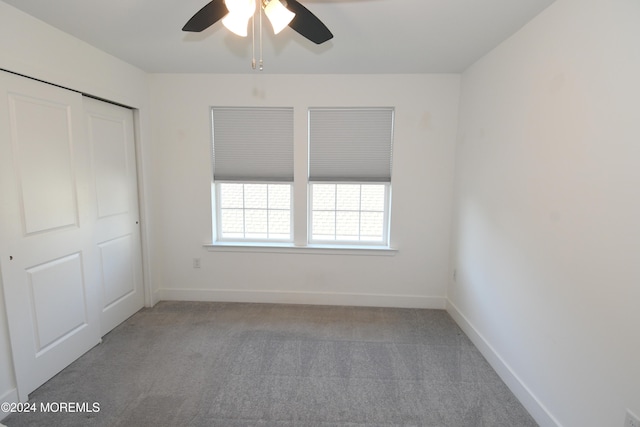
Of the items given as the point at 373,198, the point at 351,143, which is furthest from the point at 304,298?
the point at 351,143

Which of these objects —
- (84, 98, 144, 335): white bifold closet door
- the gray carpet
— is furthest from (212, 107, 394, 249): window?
the gray carpet

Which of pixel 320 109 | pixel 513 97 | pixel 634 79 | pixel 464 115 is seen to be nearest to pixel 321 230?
pixel 320 109

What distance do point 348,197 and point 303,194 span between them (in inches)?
20.1

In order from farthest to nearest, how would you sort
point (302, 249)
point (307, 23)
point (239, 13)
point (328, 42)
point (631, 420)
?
point (302, 249), point (328, 42), point (307, 23), point (239, 13), point (631, 420)

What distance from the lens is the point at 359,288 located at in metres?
3.35

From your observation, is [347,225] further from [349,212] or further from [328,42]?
[328,42]

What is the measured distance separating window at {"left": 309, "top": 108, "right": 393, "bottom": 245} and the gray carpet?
0.97 metres

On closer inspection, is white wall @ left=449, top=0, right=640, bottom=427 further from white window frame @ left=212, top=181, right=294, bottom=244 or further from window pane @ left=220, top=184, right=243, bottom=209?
window pane @ left=220, top=184, right=243, bottom=209

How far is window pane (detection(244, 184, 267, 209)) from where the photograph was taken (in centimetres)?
335

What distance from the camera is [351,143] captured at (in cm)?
318

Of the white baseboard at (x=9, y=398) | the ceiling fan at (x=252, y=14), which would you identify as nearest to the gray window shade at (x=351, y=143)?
the ceiling fan at (x=252, y=14)

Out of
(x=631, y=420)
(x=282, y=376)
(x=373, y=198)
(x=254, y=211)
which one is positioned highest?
(x=373, y=198)

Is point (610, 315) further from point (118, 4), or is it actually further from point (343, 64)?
point (118, 4)

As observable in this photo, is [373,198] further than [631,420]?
Yes
